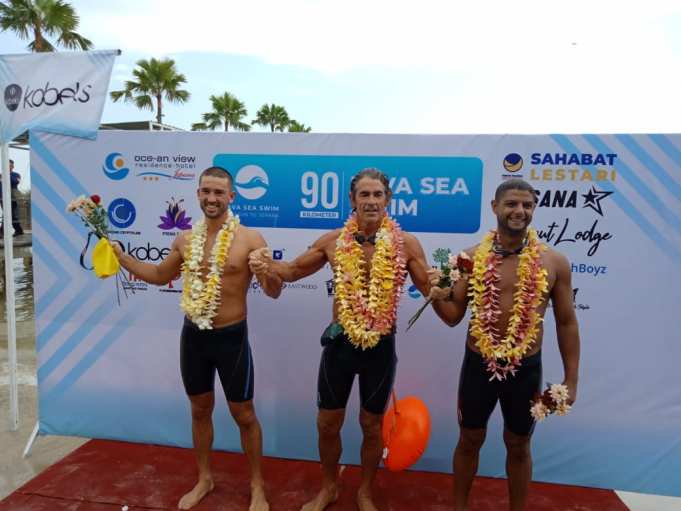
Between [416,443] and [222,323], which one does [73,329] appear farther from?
[416,443]

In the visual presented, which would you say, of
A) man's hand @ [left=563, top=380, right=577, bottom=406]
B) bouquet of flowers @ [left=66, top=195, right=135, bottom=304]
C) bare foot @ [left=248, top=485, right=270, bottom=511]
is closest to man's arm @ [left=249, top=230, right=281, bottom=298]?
bouquet of flowers @ [left=66, top=195, right=135, bottom=304]

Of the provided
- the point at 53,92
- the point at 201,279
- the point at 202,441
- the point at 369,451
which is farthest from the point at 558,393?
the point at 53,92

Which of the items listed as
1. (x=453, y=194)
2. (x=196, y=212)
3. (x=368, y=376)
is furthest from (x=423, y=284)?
(x=196, y=212)

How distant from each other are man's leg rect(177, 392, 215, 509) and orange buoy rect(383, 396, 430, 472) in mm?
1129

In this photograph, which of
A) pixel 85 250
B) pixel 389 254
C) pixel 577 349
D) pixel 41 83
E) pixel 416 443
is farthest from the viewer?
pixel 85 250

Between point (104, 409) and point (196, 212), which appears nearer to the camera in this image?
point (196, 212)

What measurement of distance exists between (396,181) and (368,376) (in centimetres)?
137

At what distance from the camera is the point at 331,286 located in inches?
145

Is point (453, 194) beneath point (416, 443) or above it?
above

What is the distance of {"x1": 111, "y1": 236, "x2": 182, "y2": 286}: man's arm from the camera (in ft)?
10.4

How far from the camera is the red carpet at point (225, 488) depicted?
10.6 ft

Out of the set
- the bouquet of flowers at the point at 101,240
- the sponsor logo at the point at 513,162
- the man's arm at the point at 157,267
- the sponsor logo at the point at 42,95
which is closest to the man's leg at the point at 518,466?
the sponsor logo at the point at 513,162

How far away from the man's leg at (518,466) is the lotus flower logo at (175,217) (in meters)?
2.59

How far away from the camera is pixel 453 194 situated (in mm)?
3482
